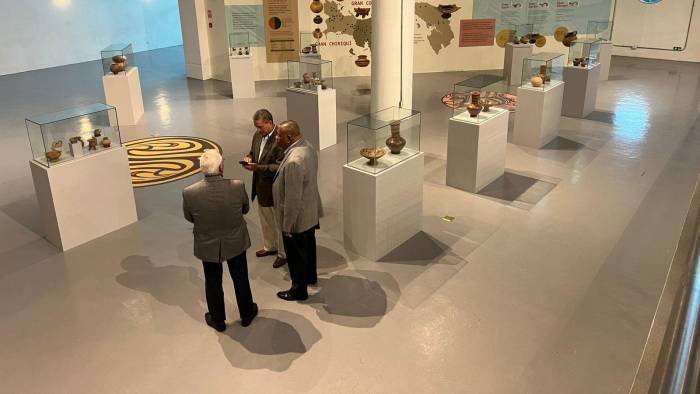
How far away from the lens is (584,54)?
36.9ft

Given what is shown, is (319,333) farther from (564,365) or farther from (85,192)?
(85,192)

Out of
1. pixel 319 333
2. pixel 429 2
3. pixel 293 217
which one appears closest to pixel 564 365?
pixel 319 333

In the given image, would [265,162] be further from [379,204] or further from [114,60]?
[114,60]

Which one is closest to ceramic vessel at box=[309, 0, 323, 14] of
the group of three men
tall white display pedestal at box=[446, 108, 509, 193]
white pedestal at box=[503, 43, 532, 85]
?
white pedestal at box=[503, 43, 532, 85]

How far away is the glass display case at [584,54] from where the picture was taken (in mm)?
11180

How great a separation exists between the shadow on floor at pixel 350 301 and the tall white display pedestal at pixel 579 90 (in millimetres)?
7452

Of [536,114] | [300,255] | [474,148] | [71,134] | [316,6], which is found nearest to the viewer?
[300,255]

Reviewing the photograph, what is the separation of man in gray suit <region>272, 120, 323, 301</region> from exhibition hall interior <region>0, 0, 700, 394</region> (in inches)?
0.8

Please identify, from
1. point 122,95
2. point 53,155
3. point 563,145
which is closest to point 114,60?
point 122,95

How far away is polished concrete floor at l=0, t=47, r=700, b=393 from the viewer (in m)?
4.50

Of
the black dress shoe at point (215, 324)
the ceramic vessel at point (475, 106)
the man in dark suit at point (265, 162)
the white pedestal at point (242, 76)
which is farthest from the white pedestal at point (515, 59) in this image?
the black dress shoe at point (215, 324)

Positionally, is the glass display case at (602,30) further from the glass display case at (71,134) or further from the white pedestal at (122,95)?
the glass display case at (71,134)

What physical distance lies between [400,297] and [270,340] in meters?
1.32

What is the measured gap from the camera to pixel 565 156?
30.3 ft
